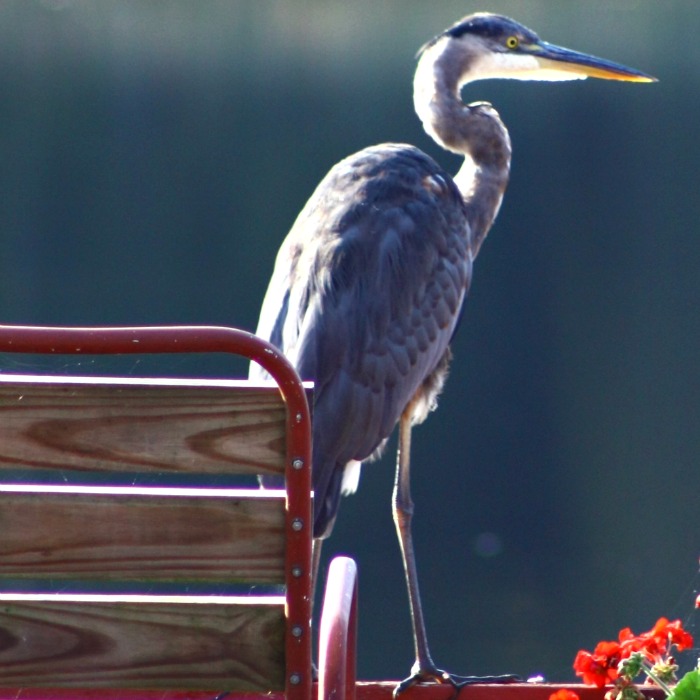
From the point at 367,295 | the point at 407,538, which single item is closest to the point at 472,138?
the point at 367,295

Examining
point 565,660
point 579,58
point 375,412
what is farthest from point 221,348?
point 565,660

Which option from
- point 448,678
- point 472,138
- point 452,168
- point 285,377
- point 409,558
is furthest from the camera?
point 452,168

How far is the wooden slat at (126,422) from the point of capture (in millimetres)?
1057

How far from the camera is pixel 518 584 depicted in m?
6.23

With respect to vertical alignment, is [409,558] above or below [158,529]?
below

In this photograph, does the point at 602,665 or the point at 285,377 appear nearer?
the point at 285,377

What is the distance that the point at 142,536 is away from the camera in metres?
1.08

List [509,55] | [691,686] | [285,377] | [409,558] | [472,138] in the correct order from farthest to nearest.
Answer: [509,55], [472,138], [409,558], [691,686], [285,377]

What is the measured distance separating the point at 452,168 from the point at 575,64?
3318mm

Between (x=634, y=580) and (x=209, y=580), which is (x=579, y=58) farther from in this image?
(x=634, y=580)

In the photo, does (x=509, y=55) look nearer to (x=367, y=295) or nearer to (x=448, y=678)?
(x=367, y=295)

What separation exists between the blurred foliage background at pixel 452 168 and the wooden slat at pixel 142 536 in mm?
5284

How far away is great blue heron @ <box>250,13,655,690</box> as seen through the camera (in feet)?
7.52

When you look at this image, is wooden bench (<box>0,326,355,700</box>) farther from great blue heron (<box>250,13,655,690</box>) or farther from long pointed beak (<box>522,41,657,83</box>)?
long pointed beak (<box>522,41,657,83</box>)
